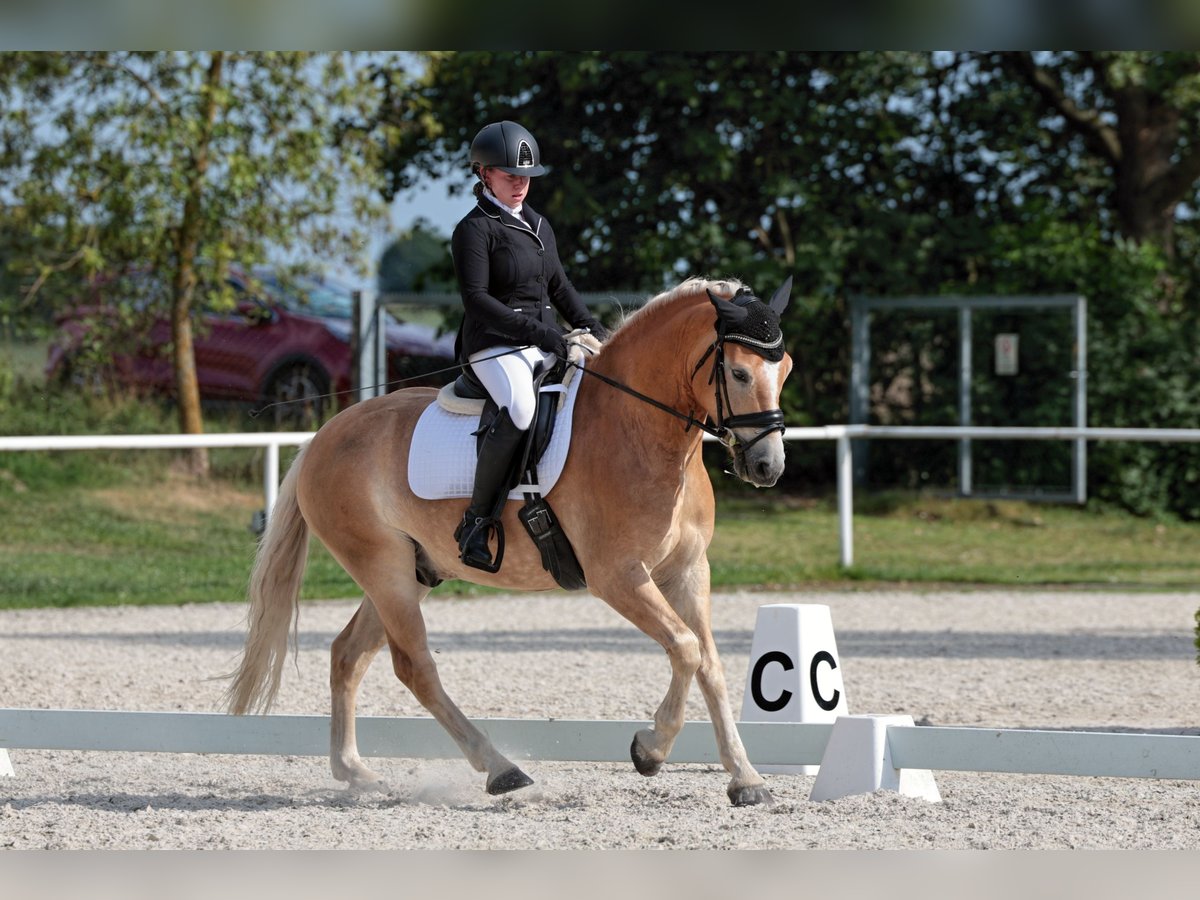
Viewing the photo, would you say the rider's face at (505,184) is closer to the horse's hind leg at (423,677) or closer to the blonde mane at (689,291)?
the blonde mane at (689,291)

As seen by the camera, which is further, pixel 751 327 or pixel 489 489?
pixel 489 489

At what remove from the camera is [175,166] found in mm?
14922

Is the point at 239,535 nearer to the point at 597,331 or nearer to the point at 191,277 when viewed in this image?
the point at 191,277

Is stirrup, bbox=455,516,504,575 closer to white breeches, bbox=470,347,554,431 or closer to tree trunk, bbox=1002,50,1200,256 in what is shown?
white breeches, bbox=470,347,554,431

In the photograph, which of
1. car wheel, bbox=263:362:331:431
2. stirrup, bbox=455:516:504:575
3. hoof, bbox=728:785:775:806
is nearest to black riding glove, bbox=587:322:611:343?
stirrup, bbox=455:516:504:575

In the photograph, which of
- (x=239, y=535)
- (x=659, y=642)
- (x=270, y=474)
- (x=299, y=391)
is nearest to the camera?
(x=659, y=642)

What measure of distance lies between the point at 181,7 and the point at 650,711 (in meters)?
3.66

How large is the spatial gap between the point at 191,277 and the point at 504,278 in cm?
1063

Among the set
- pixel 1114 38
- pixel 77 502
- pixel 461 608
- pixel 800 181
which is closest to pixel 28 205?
pixel 77 502

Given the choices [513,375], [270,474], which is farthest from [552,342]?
[270,474]

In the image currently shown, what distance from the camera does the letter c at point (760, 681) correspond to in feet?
20.4

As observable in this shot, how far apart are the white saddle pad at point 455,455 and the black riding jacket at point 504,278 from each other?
23 cm

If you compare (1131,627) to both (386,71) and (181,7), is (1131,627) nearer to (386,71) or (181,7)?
(181,7)

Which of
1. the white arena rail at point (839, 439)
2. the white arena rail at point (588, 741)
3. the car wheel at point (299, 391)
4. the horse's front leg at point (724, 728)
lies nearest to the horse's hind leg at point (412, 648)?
the white arena rail at point (588, 741)
